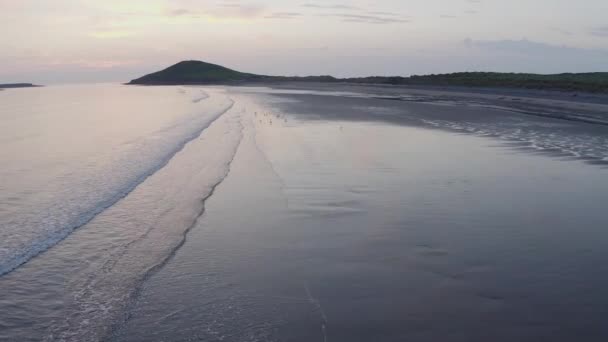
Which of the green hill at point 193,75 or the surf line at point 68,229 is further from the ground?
the green hill at point 193,75

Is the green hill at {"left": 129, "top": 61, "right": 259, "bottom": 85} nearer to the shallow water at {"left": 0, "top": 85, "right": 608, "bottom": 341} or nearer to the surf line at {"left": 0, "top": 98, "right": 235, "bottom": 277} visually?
the shallow water at {"left": 0, "top": 85, "right": 608, "bottom": 341}

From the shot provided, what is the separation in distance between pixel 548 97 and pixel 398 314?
45.7 meters

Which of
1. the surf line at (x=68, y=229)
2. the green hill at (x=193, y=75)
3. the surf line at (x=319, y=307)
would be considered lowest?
the surf line at (x=68, y=229)

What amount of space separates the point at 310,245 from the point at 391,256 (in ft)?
4.01

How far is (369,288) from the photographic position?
20.2 ft

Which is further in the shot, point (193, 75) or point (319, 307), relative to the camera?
point (193, 75)

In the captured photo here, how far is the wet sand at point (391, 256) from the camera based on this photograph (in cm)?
526

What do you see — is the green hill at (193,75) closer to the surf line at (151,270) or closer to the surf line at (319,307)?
the surf line at (151,270)

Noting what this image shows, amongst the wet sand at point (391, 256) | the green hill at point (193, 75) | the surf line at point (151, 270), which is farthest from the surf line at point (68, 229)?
→ the green hill at point (193, 75)

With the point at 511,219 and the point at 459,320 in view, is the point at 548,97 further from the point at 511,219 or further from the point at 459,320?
the point at 459,320

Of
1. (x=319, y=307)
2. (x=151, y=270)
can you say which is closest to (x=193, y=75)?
(x=151, y=270)

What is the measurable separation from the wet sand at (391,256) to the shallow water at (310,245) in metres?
0.03

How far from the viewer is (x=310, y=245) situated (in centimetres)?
791

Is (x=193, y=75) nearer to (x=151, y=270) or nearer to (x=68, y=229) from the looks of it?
(x=68, y=229)
